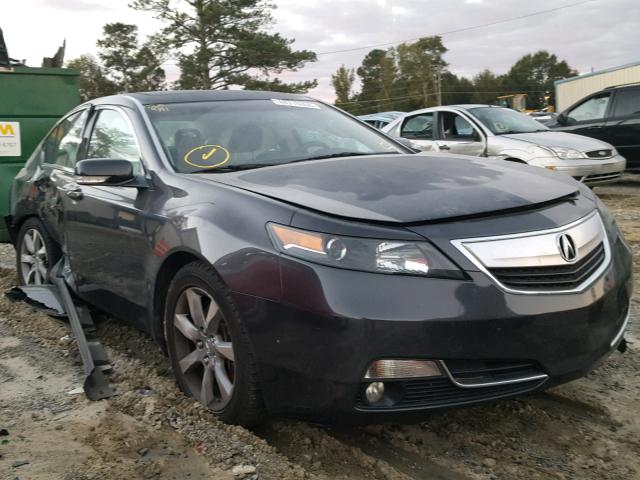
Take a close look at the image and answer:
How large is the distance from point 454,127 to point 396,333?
7999 mm

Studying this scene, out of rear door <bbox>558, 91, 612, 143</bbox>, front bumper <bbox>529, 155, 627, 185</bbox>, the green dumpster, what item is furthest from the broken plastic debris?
rear door <bbox>558, 91, 612, 143</bbox>

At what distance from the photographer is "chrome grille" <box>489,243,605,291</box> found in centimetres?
229

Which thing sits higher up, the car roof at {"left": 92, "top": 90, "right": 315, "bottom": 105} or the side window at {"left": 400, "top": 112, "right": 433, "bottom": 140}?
the car roof at {"left": 92, "top": 90, "right": 315, "bottom": 105}

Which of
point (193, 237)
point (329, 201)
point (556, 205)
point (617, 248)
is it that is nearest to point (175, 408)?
point (193, 237)

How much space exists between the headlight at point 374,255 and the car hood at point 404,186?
107 mm

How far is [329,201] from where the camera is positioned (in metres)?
2.52

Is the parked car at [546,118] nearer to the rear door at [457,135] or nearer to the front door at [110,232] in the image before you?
the rear door at [457,135]

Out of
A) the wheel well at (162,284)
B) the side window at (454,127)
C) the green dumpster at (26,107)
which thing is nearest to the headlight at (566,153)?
the side window at (454,127)

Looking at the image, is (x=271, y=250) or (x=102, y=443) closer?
(x=271, y=250)

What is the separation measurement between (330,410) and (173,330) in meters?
1.01

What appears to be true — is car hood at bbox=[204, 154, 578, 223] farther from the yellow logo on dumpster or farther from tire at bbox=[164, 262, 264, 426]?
the yellow logo on dumpster

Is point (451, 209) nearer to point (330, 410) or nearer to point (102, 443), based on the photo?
point (330, 410)

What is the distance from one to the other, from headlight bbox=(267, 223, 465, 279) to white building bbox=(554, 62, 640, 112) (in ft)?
112

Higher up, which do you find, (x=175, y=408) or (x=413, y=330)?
(x=413, y=330)
